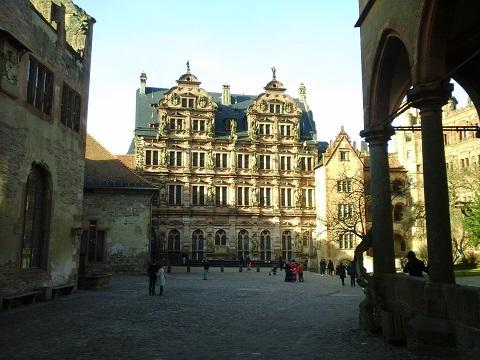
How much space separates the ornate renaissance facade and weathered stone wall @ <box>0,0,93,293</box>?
26.8m

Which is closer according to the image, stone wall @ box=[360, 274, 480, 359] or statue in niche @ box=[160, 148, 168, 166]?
stone wall @ box=[360, 274, 480, 359]

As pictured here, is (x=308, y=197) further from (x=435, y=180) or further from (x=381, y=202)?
(x=435, y=180)

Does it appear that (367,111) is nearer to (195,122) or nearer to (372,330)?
(372,330)

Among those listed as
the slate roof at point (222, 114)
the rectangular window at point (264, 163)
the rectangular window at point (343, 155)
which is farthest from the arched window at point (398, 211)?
the rectangular window at point (264, 163)

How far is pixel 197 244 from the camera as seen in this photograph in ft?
160

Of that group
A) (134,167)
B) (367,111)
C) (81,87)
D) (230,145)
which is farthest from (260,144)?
(367,111)

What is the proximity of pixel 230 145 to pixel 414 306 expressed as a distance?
4319 centimetres

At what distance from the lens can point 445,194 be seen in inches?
293

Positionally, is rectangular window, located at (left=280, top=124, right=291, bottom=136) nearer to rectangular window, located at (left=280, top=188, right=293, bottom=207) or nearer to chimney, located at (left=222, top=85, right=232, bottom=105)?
rectangular window, located at (left=280, top=188, right=293, bottom=207)

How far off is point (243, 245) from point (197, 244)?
15.9ft

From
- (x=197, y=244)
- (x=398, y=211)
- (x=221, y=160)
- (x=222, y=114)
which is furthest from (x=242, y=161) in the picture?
(x=398, y=211)

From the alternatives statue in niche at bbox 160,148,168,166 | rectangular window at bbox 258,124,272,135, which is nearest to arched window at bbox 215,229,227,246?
statue in niche at bbox 160,148,168,166

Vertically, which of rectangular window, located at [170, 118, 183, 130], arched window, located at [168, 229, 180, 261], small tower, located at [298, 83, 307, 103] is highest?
small tower, located at [298, 83, 307, 103]

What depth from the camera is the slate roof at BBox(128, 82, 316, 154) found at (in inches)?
1975
